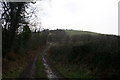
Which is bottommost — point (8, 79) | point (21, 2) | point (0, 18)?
point (8, 79)

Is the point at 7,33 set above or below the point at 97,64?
above

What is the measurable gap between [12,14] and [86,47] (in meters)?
11.4

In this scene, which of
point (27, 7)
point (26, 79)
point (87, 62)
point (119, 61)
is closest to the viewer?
point (26, 79)

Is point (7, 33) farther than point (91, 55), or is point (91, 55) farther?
point (7, 33)

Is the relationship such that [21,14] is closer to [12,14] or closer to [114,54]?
[12,14]

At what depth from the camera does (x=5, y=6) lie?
30.8m

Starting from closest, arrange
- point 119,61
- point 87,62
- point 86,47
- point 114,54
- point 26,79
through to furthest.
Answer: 1. point 26,79
2. point 119,61
3. point 114,54
4. point 87,62
5. point 86,47

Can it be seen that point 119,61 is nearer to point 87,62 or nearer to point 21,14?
point 87,62

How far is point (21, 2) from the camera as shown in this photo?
30.8 metres

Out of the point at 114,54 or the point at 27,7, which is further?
the point at 27,7

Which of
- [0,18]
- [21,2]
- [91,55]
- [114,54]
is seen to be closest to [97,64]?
[114,54]

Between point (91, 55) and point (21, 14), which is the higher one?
point (21, 14)

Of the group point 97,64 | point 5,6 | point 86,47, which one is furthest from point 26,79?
point 5,6

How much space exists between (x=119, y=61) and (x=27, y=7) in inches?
669
